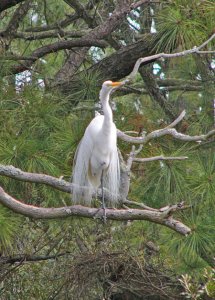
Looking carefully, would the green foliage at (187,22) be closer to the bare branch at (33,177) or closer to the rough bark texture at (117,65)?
the rough bark texture at (117,65)

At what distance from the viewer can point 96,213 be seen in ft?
7.41

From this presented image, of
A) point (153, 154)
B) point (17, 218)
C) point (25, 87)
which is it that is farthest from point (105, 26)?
point (17, 218)

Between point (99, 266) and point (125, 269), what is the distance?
0.10 meters

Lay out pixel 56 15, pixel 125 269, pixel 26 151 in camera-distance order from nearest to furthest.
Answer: pixel 26 151, pixel 125 269, pixel 56 15

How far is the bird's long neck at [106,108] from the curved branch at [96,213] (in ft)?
1.63

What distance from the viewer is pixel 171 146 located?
274 cm

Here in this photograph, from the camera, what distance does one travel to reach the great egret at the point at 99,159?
107 inches

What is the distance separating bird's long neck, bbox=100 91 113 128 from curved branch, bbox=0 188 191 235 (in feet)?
1.63

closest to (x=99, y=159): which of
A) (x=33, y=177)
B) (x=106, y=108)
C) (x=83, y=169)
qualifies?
(x=83, y=169)

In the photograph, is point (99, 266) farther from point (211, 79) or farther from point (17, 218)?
point (211, 79)

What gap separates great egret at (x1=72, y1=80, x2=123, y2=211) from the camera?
2711 millimetres

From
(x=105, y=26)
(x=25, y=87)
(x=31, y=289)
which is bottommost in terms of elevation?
(x=31, y=289)

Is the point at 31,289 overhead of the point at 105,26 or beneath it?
beneath

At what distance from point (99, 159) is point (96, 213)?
2.43 feet
